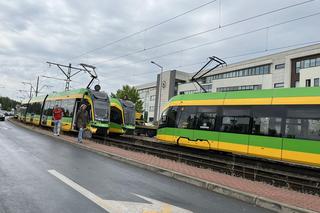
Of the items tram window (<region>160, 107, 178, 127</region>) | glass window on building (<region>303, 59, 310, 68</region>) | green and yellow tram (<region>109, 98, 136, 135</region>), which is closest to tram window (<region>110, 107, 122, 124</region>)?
green and yellow tram (<region>109, 98, 136, 135</region>)

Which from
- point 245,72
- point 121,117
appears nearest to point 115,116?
point 121,117

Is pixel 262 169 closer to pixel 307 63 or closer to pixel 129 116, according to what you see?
pixel 129 116

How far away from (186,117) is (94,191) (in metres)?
12.9

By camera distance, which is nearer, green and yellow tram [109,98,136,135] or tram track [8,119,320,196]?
tram track [8,119,320,196]

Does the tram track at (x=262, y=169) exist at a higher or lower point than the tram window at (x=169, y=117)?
lower

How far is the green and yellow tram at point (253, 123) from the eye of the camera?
13.3 meters

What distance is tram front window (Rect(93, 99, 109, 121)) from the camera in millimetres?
22891

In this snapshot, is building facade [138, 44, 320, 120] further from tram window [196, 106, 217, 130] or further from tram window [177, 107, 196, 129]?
tram window [196, 106, 217, 130]

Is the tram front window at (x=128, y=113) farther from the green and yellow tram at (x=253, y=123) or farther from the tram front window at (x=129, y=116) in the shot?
the green and yellow tram at (x=253, y=123)

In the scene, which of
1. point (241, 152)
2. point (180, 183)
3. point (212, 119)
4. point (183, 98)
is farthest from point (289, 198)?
point (183, 98)

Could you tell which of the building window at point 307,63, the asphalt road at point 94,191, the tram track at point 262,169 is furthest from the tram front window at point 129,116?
the building window at point 307,63

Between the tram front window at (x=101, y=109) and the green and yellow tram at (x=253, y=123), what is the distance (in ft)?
15.4

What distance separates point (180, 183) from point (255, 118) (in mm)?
7733

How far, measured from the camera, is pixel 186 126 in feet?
63.5
